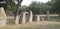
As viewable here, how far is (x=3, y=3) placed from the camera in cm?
2812

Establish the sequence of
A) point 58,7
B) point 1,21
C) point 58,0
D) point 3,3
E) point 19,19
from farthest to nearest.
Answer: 1. point 58,7
2. point 58,0
3. point 3,3
4. point 19,19
5. point 1,21

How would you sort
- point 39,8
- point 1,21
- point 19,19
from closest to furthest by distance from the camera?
point 1,21, point 19,19, point 39,8

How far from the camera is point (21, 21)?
2583 centimetres

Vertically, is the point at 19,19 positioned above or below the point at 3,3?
below

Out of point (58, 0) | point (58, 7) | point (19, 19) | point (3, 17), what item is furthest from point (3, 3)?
point (58, 7)

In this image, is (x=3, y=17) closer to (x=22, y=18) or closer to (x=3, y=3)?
(x=22, y=18)

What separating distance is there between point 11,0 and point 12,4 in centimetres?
100

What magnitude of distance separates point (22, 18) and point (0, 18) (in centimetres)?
657

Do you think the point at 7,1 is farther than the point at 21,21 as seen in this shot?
Yes

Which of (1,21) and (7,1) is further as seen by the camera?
(7,1)

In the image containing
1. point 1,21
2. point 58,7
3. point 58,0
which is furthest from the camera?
point 58,7

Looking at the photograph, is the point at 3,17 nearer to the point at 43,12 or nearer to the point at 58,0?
the point at 58,0

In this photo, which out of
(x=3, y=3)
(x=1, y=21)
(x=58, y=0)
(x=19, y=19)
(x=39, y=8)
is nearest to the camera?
(x=1, y=21)

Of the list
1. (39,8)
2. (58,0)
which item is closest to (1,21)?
(58,0)
